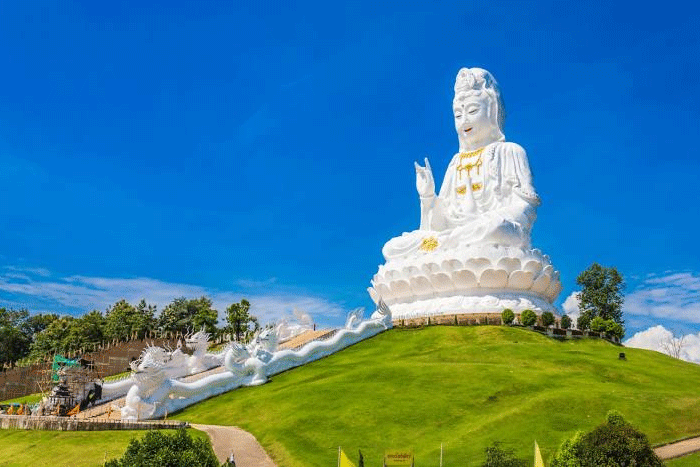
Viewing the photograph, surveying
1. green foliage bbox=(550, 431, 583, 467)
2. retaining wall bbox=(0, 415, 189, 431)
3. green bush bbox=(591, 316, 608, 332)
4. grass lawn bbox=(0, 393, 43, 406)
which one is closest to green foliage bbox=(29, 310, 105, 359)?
grass lawn bbox=(0, 393, 43, 406)

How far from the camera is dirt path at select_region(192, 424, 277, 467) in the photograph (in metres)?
16.2

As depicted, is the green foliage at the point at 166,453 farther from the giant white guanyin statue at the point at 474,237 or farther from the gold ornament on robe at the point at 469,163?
the gold ornament on robe at the point at 469,163

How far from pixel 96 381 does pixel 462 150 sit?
24.8m

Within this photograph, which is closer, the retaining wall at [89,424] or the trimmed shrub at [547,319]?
the retaining wall at [89,424]

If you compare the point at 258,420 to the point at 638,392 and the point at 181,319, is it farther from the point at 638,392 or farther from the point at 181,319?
the point at 181,319

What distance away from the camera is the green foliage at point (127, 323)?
4703 centimetres

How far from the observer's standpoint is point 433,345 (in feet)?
93.1

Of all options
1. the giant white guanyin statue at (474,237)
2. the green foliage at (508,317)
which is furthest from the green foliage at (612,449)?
the giant white guanyin statue at (474,237)

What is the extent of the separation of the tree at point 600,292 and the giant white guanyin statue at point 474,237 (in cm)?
517

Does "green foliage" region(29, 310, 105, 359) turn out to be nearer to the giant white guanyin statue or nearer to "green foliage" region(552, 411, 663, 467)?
the giant white guanyin statue

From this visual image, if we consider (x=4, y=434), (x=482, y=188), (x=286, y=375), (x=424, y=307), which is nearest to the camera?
(x=4, y=434)

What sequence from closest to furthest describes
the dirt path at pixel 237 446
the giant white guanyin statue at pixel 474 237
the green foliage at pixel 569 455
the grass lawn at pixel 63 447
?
the green foliage at pixel 569 455 < the dirt path at pixel 237 446 < the grass lawn at pixel 63 447 < the giant white guanyin statue at pixel 474 237

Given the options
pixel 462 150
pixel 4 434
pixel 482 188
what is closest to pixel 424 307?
pixel 482 188

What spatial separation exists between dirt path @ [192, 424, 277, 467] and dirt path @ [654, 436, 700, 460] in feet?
27.4
